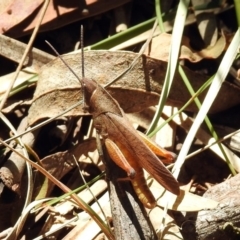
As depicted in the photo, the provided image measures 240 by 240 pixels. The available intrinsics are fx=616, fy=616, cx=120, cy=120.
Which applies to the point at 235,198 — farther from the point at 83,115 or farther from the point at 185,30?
the point at 185,30

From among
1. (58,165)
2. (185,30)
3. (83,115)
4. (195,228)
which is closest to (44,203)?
(58,165)

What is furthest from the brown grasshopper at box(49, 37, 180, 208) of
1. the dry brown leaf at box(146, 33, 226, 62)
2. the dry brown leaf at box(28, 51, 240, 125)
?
the dry brown leaf at box(146, 33, 226, 62)

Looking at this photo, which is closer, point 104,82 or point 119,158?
point 119,158

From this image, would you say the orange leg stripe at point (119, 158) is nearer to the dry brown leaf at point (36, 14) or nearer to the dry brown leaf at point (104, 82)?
the dry brown leaf at point (104, 82)

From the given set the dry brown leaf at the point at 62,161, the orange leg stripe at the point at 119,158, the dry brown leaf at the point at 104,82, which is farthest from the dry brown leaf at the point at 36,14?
the orange leg stripe at the point at 119,158

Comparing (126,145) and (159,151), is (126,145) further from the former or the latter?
(159,151)

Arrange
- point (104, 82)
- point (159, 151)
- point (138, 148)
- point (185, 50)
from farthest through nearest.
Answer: point (185, 50) < point (104, 82) < point (159, 151) < point (138, 148)

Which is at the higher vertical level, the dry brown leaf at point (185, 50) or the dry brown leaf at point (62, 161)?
the dry brown leaf at point (185, 50)

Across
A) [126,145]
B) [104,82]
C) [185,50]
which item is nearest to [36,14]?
[104,82]
